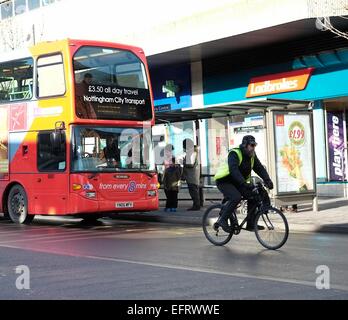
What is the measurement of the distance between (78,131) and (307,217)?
5686 millimetres

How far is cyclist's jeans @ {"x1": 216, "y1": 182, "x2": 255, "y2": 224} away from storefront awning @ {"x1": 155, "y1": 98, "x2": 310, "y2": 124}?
5335mm

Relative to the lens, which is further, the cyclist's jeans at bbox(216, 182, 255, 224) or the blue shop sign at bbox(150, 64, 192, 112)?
the blue shop sign at bbox(150, 64, 192, 112)

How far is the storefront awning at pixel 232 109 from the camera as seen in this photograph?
51.1 ft

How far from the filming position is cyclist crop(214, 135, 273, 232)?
10039 millimetres

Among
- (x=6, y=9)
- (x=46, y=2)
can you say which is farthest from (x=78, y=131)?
(x=6, y=9)

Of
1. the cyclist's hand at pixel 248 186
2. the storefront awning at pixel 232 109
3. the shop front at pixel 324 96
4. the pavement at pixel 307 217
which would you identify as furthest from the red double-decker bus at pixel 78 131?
the shop front at pixel 324 96

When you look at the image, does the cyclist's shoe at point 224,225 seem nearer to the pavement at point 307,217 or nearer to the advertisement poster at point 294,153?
the pavement at point 307,217

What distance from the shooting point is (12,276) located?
26.3 ft

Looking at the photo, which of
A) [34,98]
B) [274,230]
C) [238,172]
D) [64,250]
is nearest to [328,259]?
[274,230]

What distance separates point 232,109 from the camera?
54.3 feet

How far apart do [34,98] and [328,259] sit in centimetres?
869

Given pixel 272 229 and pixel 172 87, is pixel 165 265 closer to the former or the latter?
pixel 272 229

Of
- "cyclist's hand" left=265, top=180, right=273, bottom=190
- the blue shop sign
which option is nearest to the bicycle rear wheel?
"cyclist's hand" left=265, top=180, right=273, bottom=190
